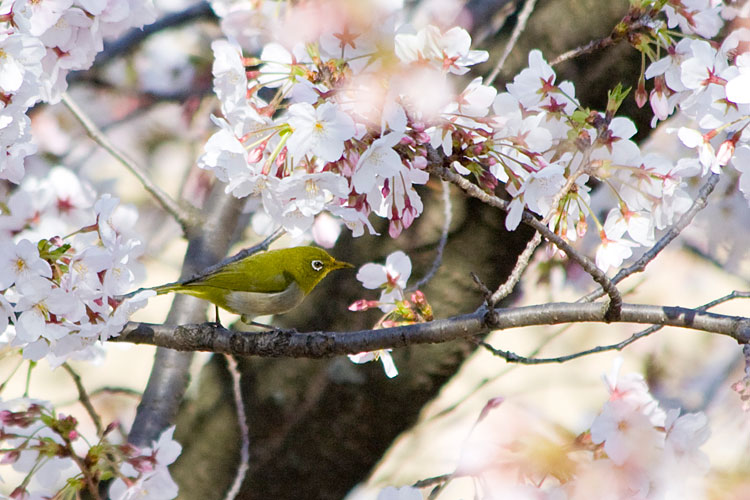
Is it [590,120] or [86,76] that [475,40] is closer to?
[590,120]

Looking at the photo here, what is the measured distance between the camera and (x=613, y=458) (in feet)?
6.46

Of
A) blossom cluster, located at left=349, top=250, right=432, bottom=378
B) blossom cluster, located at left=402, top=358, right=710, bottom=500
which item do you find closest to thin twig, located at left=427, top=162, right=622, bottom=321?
blossom cluster, located at left=402, top=358, right=710, bottom=500

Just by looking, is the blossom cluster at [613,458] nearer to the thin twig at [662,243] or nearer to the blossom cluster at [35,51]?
the thin twig at [662,243]

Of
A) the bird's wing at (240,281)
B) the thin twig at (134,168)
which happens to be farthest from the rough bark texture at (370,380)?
the thin twig at (134,168)

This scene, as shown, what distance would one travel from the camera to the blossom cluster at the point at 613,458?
2.02 m

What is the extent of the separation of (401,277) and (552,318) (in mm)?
647

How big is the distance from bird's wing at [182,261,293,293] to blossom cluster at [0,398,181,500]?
23.7 inches

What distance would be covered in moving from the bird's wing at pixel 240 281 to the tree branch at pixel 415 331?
0.51 meters

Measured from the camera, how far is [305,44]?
192 centimetres

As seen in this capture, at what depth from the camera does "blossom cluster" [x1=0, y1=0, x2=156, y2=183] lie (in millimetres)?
1896

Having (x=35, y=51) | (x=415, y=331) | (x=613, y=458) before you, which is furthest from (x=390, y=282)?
(x=35, y=51)

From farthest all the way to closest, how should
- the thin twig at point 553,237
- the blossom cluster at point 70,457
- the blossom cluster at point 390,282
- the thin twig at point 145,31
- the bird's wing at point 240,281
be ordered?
the thin twig at point 145,31 < the bird's wing at point 240,281 < the blossom cluster at point 390,282 < the blossom cluster at point 70,457 < the thin twig at point 553,237

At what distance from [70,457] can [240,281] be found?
2.83ft

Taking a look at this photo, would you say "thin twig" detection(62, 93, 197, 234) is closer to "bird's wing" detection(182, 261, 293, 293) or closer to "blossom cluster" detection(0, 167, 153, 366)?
"bird's wing" detection(182, 261, 293, 293)
